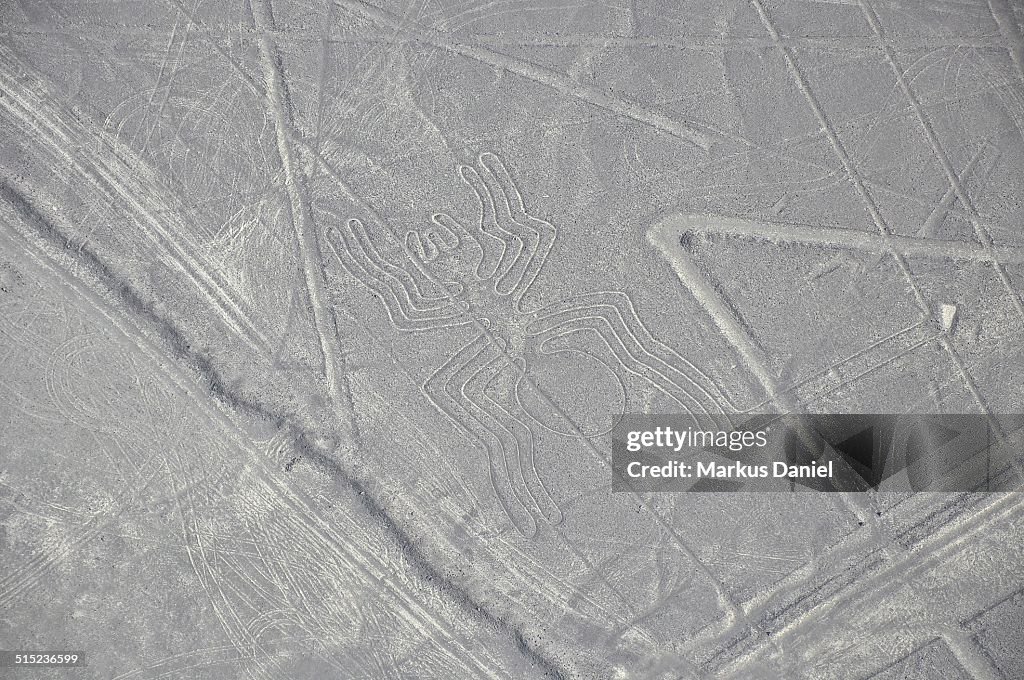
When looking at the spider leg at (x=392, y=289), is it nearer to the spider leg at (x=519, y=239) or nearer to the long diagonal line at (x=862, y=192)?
the spider leg at (x=519, y=239)

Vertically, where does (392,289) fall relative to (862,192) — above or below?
below

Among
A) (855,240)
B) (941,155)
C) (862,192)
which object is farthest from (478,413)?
(941,155)

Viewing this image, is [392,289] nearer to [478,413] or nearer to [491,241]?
[491,241]

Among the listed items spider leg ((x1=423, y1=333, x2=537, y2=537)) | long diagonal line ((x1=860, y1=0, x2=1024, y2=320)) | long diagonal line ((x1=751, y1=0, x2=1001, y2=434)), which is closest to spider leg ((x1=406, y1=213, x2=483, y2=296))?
spider leg ((x1=423, y1=333, x2=537, y2=537))

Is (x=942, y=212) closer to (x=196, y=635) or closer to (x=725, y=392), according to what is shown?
(x=725, y=392)

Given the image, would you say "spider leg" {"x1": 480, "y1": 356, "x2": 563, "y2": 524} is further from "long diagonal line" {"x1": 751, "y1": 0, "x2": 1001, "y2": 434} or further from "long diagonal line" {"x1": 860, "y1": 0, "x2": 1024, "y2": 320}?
"long diagonal line" {"x1": 860, "y1": 0, "x2": 1024, "y2": 320}

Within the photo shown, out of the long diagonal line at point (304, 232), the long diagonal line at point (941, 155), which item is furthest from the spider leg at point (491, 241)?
the long diagonal line at point (941, 155)

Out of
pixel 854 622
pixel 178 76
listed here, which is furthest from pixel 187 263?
pixel 854 622
